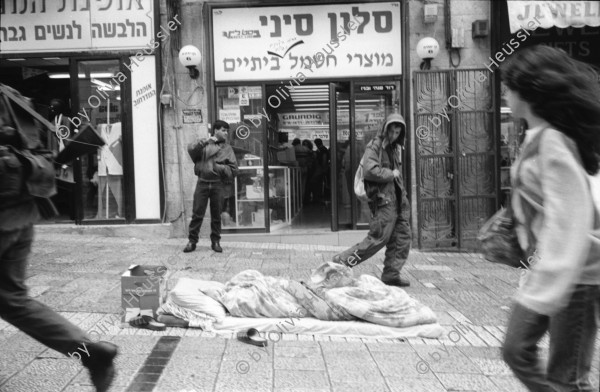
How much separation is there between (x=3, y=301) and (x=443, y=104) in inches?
297

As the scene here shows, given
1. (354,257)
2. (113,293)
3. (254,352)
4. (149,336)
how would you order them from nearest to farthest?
(254,352) → (149,336) → (113,293) → (354,257)

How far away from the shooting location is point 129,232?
9.18m

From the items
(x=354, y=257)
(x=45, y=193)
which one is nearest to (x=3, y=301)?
(x=45, y=193)

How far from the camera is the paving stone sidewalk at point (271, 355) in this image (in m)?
3.39

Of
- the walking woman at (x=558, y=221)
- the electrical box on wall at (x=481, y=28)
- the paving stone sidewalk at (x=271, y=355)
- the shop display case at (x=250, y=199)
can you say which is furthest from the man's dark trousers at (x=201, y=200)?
the walking woman at (x=558, y=221)

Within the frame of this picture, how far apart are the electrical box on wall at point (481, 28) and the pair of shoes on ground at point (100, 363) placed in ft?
26.6

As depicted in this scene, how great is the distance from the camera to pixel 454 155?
881 centimetres

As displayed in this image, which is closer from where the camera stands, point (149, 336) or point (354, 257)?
point (149, 336)

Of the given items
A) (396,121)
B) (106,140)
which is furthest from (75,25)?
(396,121)

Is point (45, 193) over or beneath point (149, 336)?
over

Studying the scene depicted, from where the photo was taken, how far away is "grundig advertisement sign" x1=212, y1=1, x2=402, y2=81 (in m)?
9.17

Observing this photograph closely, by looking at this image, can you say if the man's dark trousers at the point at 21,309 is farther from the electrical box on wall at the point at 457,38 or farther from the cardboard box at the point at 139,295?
the electrical box on wall at the point at 457,38

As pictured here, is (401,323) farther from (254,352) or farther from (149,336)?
(149,336)

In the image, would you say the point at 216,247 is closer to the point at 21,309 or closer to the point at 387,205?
the point at 387,205
